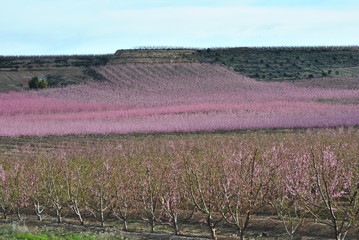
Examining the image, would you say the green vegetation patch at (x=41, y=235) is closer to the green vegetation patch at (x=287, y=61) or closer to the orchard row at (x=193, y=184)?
the orchard row at (x=193, y=184)

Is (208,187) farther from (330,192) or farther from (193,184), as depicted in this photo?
(330,192)

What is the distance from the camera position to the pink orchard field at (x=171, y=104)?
5203 centimetres

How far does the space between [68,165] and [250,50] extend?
77575 mm

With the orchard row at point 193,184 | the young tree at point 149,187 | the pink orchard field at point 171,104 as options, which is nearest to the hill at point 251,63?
the pink orchard field at point 171,104

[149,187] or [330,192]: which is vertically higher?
[330,192]

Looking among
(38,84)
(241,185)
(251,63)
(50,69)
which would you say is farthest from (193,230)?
(50,69)

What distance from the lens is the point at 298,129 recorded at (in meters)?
47.6

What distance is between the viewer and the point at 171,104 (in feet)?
219

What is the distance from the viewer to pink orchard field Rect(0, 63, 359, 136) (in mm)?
52031

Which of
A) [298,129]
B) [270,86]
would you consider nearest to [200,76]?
[270,86]

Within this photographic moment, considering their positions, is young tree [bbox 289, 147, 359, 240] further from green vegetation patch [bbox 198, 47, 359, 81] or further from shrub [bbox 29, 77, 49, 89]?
shrub [bbox 29, 77, 49, 89]

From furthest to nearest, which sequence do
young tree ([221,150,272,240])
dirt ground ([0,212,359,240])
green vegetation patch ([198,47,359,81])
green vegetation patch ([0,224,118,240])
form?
green vegetation patch ([198,47,359,81]), dirt ground ([0,212,359,240]), green vegetation patch ([0,224,118,240]), young tree ([221,150,272,240])

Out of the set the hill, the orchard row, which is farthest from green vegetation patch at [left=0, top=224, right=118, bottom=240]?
the hill

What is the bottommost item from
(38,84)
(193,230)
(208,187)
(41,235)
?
(193,230)
